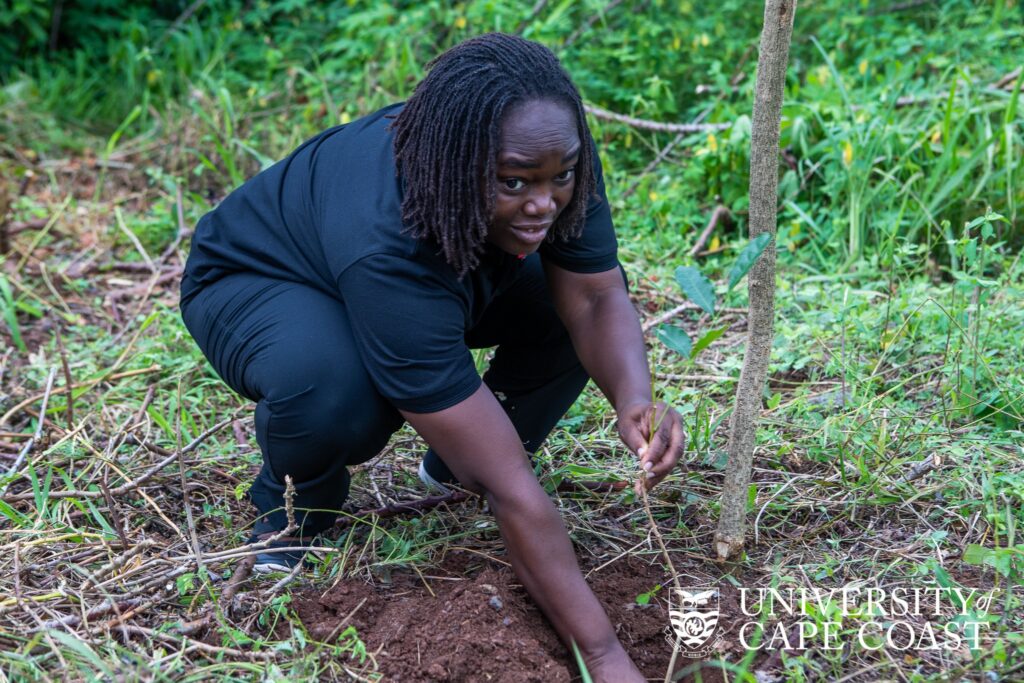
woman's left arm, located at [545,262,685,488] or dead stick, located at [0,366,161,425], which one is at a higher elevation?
woman's left arm, located at [545,262,685,488]

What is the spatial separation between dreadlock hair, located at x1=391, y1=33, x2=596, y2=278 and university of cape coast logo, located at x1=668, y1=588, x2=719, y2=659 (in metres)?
0.77

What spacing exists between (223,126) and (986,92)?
301cm

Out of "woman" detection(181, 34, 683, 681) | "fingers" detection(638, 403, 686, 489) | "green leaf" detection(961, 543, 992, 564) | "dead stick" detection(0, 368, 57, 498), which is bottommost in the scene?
"dead stick" detection(0, 368, 57, 498)

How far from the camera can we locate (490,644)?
1867 mm

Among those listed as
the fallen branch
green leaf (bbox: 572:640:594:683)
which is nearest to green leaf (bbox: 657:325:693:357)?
green leaf (bbox: 572:640:594:683)

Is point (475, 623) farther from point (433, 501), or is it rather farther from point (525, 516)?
point (433, 501)

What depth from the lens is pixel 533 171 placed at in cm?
172

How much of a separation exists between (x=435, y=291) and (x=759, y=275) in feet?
1.86

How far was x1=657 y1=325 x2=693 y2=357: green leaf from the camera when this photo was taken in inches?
68.8

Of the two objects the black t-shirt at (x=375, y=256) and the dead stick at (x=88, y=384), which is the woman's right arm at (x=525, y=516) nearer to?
the black t-shirt at (x=375, y=256)

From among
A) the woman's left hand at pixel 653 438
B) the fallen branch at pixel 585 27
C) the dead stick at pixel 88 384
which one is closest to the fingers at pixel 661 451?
the woman's left hand at pixel 653 438

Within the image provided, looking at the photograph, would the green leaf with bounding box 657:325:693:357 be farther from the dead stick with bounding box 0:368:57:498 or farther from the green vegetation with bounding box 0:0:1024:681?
the dead stick with bounding box 0:368:57:498

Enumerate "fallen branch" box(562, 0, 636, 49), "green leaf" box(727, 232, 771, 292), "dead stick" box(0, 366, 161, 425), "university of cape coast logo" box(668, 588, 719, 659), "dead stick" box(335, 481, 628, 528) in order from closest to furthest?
"green leaf" box(727, 232, 771, 292), "university of cape coast logo" box(668, 588, 719, 659), "dead stick" box(335, 481, 628, 528), "dead stick" box(0, 366, 161, 425), "fallen branch" box(562, 0, 636, 49)

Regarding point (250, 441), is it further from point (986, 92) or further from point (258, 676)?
point (986, 92)
